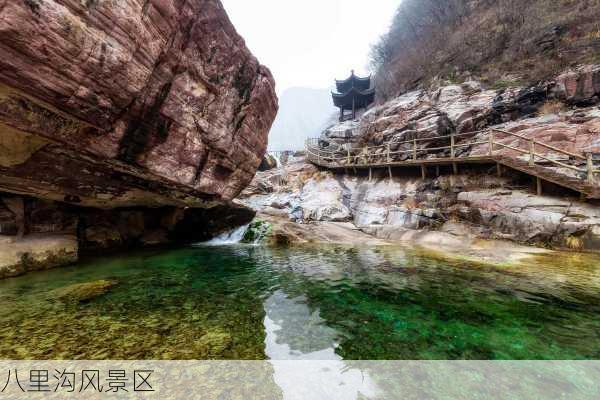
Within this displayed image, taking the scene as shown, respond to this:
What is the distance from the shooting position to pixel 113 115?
7133 mm

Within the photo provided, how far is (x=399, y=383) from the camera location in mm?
3357

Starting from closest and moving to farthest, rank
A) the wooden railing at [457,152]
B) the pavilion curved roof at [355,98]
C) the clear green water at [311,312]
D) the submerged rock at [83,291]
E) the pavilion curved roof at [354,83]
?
1. the clear green water at [311,312]
2. the submerged rock at [83,291]
3. the wooden railing at [457,152]
4. the pavilion curved roof at [355,98]
5. the pavilion curved roof at [354,83]

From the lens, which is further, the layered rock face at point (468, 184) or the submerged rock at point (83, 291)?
the layered rock face at point (468, 184)

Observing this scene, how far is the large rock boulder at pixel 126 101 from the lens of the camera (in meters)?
5.28

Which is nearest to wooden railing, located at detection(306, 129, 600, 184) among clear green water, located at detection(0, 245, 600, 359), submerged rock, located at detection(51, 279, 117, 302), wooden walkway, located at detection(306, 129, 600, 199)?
wooden walkway, located at detection(306, 129, 600, 199)

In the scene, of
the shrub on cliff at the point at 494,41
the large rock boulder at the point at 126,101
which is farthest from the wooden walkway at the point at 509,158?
the large rock boulder at the point at 126,101

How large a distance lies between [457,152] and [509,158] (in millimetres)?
4650

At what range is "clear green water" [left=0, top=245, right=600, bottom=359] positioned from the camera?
13.5 feet

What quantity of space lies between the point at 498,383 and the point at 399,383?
1.23 m

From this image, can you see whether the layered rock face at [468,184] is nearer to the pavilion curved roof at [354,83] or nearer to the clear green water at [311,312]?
the clear green water at [311,312]

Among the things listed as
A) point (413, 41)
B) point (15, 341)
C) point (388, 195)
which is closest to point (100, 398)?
point (15, 341)

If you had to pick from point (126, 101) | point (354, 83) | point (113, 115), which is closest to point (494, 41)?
point (354, 83)

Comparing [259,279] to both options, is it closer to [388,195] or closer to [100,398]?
[100,398]

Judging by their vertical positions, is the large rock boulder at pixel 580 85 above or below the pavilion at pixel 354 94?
below
